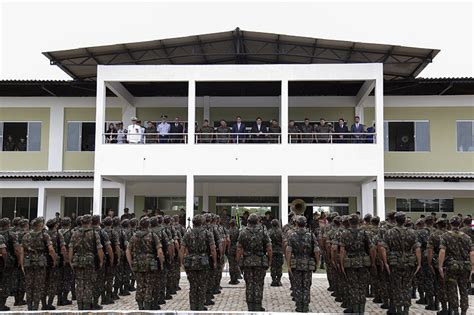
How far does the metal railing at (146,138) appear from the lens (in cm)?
1769

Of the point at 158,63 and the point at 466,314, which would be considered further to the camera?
the point at 158,63

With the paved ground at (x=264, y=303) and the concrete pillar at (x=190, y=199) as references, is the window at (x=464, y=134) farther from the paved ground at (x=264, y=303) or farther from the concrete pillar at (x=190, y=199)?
the concrete pillar at (x=190, y=199)

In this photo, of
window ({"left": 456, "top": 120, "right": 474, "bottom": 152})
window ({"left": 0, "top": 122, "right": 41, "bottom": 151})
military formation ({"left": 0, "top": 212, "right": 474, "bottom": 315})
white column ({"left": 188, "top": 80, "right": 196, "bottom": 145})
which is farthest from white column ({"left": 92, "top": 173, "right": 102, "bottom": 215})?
window ({"left": 456, "top": 120, "right": 474, "bottom": 152})

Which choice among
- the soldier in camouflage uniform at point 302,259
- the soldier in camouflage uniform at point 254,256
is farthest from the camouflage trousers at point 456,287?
the soldier in camouflage uniform at point 254,256

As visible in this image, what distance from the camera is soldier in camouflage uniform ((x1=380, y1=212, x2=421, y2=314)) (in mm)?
8773

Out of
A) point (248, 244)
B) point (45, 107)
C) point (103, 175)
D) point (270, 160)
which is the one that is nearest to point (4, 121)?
point (45, 107)

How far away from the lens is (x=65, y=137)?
2139 centimetres

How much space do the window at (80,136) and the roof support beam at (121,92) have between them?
1.95m

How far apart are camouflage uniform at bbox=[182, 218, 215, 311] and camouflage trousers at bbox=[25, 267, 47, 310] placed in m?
2.56

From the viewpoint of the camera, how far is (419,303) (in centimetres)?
1038

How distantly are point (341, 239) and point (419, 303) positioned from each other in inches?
109

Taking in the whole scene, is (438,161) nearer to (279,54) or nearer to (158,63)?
(279,54)

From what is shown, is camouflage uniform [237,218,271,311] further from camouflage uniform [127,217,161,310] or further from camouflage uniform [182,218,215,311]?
camouflage uniform [127,217,161,310]

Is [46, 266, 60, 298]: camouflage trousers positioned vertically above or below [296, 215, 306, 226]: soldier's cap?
below
